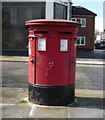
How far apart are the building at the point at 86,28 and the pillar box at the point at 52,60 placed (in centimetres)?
2998

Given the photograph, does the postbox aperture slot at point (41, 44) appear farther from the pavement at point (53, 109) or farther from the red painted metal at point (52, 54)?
the pavement at point (53, 109)

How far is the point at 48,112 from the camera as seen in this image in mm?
5801

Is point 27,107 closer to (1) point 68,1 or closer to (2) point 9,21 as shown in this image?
(1) point 68,1

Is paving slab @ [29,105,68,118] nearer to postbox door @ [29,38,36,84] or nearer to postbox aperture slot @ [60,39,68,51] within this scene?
postbox door @ [29,38,36,84]

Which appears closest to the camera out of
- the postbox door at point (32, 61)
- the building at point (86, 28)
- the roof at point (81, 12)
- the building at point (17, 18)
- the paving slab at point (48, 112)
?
the paving slab at point (48, 112)

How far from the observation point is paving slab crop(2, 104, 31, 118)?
5.55 metres

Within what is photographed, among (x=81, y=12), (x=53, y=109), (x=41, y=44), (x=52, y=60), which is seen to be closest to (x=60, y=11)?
(x=81, y=12)

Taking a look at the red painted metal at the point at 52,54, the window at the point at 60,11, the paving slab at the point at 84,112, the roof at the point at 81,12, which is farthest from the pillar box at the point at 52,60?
the roof at the point at 81,12

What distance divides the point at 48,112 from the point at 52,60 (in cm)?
124

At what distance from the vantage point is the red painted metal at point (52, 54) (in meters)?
6.15

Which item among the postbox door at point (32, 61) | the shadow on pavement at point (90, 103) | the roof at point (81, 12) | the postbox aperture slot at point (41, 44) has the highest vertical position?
the roof at point (81, 12)

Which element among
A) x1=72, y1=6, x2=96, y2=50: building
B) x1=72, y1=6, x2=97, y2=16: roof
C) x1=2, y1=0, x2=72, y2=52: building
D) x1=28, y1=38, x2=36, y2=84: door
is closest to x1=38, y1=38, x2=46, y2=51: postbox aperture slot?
x1=28, y1=38, x2=36, y2=84: door

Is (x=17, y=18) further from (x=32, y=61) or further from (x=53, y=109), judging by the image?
(x=53, y=109)

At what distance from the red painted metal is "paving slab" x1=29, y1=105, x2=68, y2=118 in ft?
1.89
